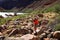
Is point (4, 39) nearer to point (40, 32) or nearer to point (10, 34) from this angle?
point (10, 34)

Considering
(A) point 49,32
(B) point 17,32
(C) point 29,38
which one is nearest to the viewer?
(C) point 29,38

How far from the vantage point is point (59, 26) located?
22797mm

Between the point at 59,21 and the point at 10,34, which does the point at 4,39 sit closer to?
the point at 10,34

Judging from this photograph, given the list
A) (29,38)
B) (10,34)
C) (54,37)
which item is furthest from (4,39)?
(54,37)

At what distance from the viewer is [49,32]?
22.4 m

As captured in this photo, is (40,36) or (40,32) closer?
(40,36)

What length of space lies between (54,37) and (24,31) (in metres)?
4.40

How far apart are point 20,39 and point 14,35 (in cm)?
259

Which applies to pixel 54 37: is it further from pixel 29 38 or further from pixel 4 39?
pixel 4 39

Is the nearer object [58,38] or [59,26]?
[58,38]

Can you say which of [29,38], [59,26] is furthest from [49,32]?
[29,38]

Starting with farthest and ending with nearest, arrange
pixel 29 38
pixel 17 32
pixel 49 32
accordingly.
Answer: pixel 17 32 < pixel 49 32 < pixel 29 38

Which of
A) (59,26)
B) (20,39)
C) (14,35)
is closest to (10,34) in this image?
(14,35)

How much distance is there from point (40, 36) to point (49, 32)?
1144 millimetres
